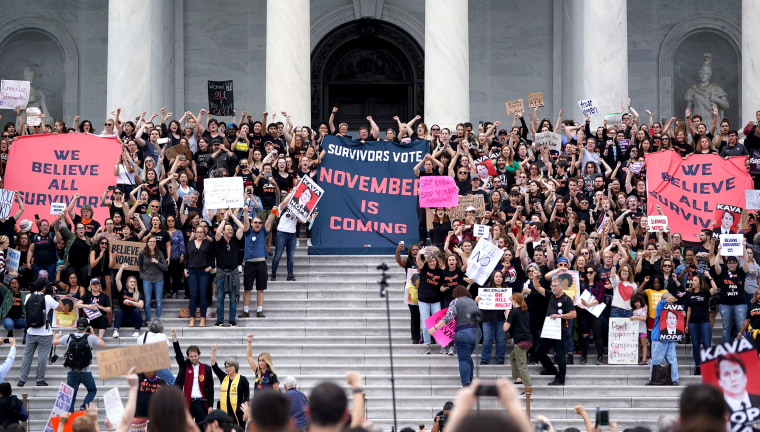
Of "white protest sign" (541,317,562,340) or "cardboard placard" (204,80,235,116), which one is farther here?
"cardboard placard" (204,80,235,116)

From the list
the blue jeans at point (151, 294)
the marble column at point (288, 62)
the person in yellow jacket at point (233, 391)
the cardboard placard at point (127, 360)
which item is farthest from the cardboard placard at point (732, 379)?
the marble column at point (288, 62)

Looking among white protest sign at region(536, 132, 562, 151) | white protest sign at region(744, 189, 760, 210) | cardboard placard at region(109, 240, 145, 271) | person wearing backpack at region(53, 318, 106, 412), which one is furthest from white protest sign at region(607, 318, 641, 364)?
person wearing backpack at region(53, 318, 106, 412)

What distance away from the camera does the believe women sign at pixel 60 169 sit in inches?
931

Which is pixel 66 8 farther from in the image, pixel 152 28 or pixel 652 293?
pixel 652 293

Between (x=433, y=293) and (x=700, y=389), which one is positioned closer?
(x=700, y=389)

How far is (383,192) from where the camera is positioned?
24.0 metres

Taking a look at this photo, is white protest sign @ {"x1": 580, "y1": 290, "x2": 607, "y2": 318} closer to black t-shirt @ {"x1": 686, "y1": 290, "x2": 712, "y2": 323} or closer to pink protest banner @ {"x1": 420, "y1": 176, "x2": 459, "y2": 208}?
black t-shirt @ {"x1": 686, "y1": 290, "x2": 712, "y2": 323}

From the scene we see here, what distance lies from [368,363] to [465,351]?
2.11m

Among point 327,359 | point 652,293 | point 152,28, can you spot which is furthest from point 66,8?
point 652,293

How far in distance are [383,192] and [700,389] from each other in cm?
1801

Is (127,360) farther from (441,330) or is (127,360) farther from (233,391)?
(441,330)

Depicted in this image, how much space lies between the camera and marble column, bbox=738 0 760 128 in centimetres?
2819

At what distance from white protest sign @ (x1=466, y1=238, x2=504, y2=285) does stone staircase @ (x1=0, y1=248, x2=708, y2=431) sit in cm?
152

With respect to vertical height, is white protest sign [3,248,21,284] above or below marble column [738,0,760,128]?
below
